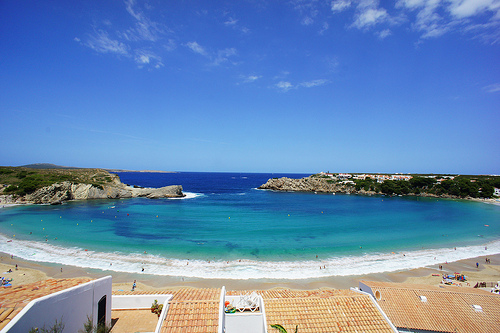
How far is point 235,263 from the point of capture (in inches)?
797

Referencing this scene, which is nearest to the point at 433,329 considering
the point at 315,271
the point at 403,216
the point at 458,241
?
the point at 315,271

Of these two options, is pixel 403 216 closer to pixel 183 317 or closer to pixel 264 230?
pixel 264 230

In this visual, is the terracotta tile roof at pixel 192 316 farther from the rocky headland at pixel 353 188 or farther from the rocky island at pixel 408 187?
the rocky island at pixel 408 187

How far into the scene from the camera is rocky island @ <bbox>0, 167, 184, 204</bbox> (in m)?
49.6

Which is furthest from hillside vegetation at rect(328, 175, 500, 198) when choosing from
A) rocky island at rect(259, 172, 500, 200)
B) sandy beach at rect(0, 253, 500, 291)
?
sandy beach at rect(0, 253, 500, 291)

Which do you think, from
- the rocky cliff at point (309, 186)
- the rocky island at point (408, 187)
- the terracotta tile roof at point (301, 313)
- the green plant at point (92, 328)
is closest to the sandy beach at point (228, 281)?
the terracotta tile roof at point (301, 313)

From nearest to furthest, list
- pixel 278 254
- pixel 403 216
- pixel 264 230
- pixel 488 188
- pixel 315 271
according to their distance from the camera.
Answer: pixel 315 271, pixel 278 254, pixel 264 230, pixel 403 216, pixel 488 188

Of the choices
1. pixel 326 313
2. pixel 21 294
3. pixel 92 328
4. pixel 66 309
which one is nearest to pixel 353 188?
pixel 326 313

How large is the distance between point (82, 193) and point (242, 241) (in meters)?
50.9

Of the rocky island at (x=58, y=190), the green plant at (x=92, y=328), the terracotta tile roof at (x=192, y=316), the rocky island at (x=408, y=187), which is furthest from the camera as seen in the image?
the rocky island at (x=408, y=187)

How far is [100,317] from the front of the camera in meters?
7.77

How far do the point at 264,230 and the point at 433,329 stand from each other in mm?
21287

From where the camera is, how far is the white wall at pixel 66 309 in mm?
5139

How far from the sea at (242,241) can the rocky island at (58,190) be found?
840 cm
